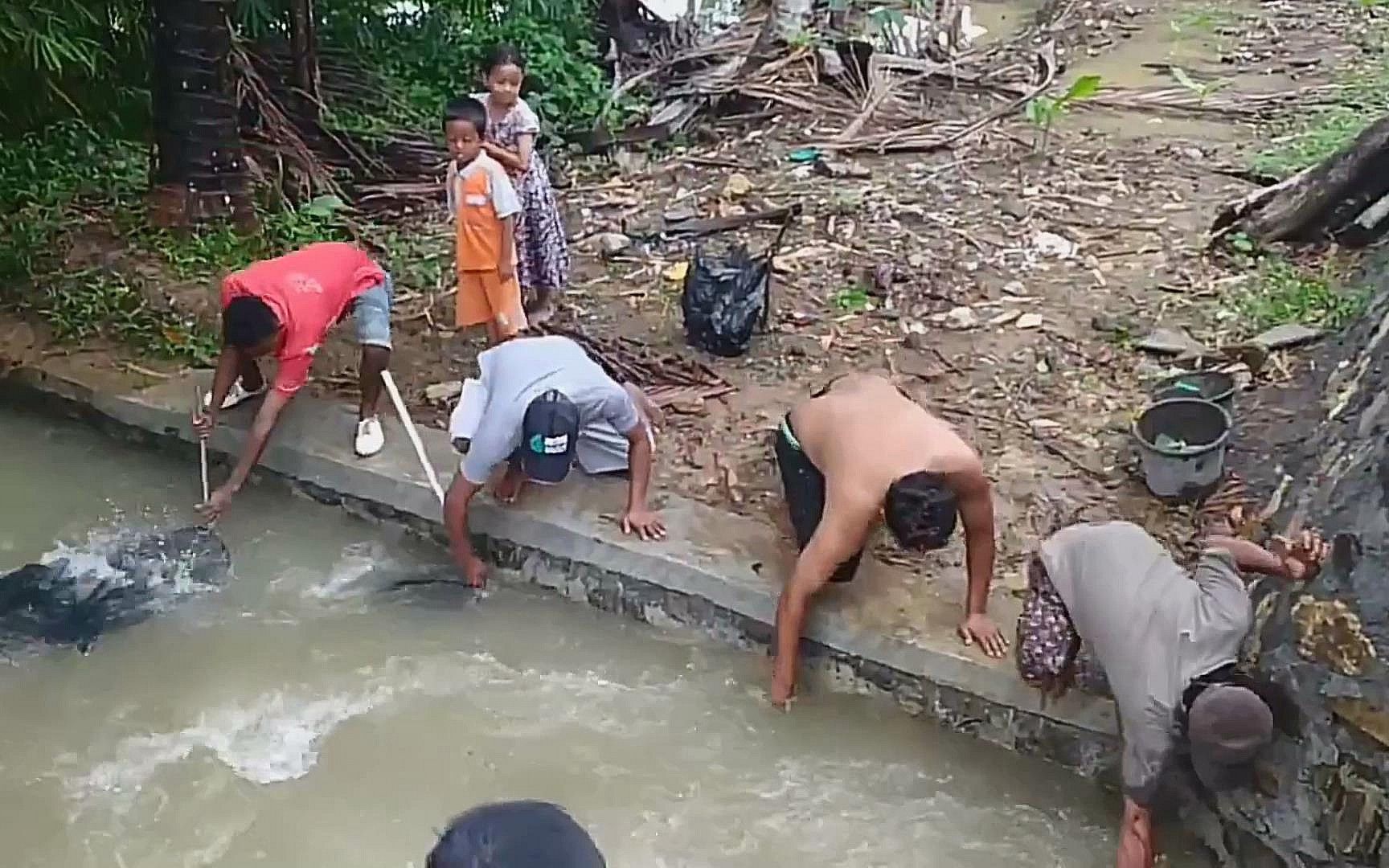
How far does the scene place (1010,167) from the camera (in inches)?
321

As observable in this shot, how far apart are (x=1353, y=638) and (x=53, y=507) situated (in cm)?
415

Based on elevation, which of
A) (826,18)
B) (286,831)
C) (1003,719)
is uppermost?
(826,18)

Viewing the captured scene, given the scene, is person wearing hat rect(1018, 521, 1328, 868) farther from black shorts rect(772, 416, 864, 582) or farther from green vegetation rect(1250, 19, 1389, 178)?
green vegetation rect(1250, 19, 1389, 178)

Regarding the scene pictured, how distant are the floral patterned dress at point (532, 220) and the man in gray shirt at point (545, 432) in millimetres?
1381

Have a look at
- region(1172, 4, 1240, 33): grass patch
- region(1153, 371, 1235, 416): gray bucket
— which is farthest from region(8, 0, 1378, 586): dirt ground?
region(1172, 4, 1240, 33): grass patch

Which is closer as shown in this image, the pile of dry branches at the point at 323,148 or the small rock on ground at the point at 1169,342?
the small rock on ground at the point at 1169,342

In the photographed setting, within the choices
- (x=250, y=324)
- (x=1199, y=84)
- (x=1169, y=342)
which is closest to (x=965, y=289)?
(x=1169, y=342)

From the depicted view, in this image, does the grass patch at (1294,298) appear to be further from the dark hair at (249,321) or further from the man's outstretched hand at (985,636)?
the dark hair at (249,321)

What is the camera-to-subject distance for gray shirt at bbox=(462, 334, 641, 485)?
15.2ft

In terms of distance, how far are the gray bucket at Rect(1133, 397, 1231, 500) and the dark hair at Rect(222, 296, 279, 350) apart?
274cm

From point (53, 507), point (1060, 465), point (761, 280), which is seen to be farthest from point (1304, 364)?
point (53, 507)

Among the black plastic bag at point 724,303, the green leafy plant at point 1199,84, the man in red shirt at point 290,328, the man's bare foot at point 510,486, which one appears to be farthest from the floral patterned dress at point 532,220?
the green leafy plant at point 1199,84

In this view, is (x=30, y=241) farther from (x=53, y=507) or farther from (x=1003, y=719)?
(x=1003, y=719)

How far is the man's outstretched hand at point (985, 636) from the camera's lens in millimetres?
4301
